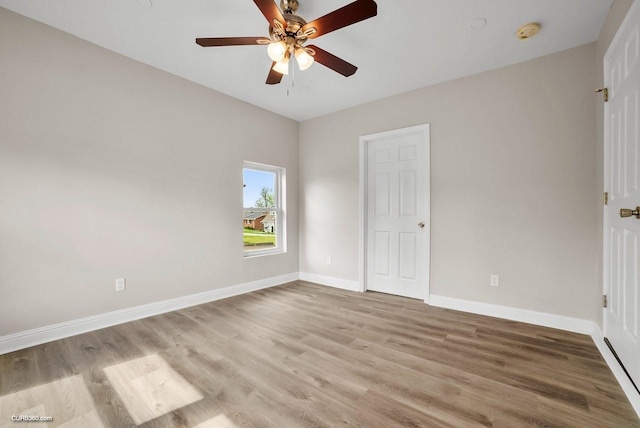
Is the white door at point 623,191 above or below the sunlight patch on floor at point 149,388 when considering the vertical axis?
above

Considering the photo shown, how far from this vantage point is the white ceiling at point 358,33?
2094 millimetres

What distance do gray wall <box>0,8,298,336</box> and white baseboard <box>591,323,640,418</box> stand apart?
12.0ft

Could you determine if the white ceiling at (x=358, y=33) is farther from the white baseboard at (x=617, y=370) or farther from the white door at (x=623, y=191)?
the white baseboard at (x=617, y=370)

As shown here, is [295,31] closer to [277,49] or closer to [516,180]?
[277,49]

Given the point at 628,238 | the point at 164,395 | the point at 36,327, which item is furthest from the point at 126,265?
the point at 628,238

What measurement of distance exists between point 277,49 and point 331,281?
10.6ft

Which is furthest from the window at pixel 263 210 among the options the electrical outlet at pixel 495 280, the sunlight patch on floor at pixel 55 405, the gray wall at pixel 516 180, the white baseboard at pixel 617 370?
the white baseboard at pixel 617 370

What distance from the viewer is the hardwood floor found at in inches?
58.7

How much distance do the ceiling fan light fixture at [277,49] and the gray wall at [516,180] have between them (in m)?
2.06

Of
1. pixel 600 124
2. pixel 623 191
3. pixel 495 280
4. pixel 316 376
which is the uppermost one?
pixel 600 124

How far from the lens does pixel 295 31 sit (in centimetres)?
190

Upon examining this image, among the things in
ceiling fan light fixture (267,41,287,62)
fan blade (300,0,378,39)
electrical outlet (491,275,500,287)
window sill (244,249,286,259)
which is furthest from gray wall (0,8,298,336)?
electrical outlet (491,275,500,287)

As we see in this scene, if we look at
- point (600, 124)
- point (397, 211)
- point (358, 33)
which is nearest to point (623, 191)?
point (600, 124)

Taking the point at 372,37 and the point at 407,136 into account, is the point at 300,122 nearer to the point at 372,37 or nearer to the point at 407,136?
the point at 407,136
